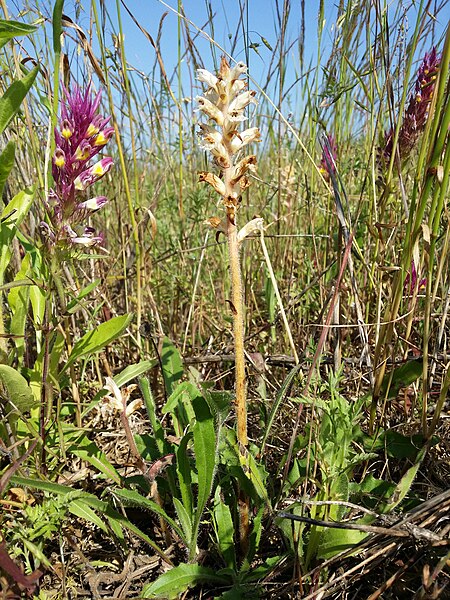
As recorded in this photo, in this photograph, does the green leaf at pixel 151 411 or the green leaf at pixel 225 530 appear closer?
the green leaf at pixel 225 530

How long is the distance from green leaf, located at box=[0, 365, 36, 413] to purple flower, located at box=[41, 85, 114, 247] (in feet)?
1.20

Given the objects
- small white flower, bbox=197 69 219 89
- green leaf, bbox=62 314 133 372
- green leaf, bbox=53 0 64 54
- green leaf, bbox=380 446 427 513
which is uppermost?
green leaf, bbox=53 0 64 54

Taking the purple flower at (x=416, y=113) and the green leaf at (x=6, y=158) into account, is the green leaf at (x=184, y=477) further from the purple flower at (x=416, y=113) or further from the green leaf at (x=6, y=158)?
the purple flower at (x=416, y=113)

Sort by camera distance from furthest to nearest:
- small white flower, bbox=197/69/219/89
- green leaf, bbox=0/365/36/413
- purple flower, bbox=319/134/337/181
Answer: purple flower, bbox=319/134/337/181
green leaf, bbox=0/365/36/413
small white flower, bbox=197/69/219/89

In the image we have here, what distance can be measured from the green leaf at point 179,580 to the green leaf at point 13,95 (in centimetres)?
115

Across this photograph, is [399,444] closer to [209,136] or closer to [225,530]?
[225,530]

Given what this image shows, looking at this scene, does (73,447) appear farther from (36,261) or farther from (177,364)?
(36,261)

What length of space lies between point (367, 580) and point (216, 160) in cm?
105

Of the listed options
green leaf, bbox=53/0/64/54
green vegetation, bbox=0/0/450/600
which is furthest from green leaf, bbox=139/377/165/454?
green leaf, bbox=53/0/64/54

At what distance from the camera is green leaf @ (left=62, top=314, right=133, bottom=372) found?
146 centimetres

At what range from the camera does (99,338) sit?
1501 mm

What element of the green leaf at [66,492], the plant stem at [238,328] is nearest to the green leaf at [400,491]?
the plant stem at [238,328]

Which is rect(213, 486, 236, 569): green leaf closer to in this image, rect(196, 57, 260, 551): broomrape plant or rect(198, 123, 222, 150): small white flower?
rect(196, 57, 260, 551): broomrape plant

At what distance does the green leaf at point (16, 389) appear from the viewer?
4.12ft
